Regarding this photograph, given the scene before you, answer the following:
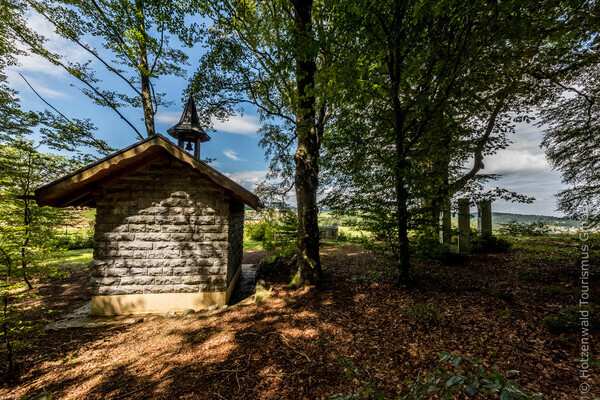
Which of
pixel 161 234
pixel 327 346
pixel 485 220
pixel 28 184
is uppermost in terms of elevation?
pixel 28 184

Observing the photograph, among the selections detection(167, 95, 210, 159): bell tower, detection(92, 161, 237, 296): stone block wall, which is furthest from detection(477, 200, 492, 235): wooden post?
detection(167, 95, 210, 159): bell tower

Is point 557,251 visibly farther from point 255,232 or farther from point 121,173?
point 255,232

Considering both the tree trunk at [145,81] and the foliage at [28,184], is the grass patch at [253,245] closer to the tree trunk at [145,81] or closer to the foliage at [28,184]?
the tree trunk at [145,81]

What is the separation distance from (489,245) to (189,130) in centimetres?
1326

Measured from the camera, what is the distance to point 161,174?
5.64 m

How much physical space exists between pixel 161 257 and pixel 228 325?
8.83 feet

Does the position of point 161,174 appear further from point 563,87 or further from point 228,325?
point 563,87

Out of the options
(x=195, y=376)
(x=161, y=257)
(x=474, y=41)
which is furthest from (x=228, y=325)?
(x=474, y=41)

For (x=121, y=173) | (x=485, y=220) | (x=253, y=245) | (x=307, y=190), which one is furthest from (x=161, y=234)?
(x=485, y=220)

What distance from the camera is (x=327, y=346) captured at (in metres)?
3.30

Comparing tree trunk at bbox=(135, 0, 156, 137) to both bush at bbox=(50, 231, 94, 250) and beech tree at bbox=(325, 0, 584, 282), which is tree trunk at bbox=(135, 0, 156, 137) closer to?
bush at bbox=(50, 231, 94, 250)

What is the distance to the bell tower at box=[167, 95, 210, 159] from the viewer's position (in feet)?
25.5

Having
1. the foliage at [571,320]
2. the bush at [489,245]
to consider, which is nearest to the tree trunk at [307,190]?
the foliage at [571,320]

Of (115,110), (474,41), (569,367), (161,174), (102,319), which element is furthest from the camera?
(115,110)
